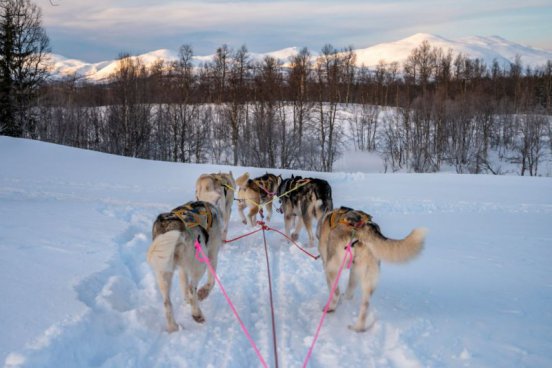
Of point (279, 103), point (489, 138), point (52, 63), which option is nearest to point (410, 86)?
point (489, 138)

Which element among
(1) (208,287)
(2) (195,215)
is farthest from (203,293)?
(2) (195,215)

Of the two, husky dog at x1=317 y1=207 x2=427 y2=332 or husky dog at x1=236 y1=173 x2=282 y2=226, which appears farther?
husky dog at x1=236 y1=173 x2=282 y2=226

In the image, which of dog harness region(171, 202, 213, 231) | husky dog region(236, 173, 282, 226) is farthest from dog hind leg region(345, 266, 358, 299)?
husky dog region(236, 173, 282, 226)

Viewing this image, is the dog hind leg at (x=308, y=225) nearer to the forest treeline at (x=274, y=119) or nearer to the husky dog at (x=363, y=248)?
the husky dog at (x=363, y=248)

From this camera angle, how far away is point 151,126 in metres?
36.3

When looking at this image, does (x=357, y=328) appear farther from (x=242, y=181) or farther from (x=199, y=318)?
(x=242, y=181)

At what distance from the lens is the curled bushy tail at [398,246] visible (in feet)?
11.1

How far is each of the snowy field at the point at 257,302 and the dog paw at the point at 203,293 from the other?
0.50 feet

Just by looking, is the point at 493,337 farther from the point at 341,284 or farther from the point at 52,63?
the point at 52,63

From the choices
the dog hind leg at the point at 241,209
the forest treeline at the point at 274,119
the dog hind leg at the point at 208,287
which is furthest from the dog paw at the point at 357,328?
the forest treeline at the point at 274,119

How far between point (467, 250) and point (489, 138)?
4099 cm

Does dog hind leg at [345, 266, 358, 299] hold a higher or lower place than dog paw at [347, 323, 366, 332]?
higher

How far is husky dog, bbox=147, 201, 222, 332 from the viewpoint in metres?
3.53

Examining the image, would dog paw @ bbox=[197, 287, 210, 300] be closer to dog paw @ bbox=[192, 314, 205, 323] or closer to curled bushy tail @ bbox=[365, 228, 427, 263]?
dog paw @ bbox=[192, 314, 205, 323]
